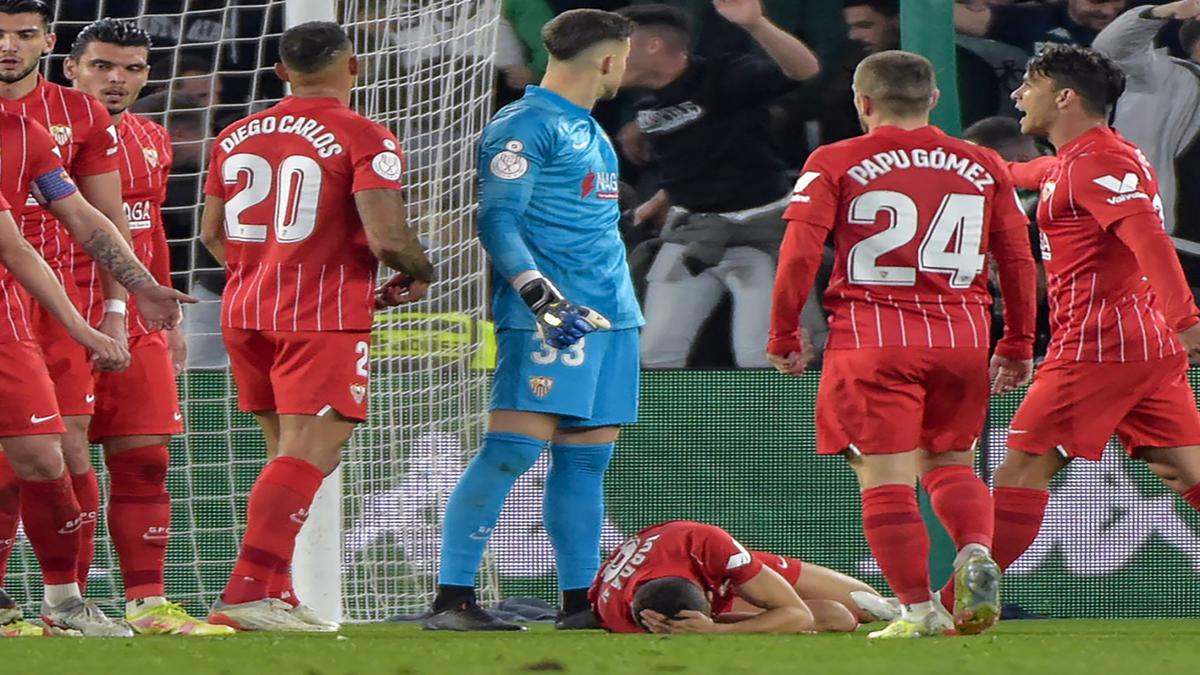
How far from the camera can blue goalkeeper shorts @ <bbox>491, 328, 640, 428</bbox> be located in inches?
223

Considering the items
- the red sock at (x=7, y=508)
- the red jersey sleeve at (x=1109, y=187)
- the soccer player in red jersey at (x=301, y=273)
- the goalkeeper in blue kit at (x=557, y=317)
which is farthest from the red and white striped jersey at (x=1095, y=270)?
the red sock at (x=7, y=508)

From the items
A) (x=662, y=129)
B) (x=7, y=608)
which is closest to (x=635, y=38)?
(x=662, y=129)

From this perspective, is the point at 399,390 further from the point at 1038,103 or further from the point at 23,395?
the point at 1038,103

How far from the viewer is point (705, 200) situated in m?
8.36

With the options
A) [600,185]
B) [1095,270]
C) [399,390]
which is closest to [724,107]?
[399,390]

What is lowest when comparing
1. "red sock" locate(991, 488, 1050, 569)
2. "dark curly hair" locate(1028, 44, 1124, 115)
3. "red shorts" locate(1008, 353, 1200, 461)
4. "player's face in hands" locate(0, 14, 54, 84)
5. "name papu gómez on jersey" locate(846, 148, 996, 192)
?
"red sock" locate(991, 488, 1050, 569)

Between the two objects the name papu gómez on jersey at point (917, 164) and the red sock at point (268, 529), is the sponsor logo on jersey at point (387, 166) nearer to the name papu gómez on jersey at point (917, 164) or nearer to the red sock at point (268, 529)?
the red sock at point (268, 529)

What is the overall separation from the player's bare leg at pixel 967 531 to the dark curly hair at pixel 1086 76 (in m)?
1.09

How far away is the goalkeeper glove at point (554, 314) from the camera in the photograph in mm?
5391

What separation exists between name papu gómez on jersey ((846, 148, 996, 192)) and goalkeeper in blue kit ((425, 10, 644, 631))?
85cm

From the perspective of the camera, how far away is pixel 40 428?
16.2 ft

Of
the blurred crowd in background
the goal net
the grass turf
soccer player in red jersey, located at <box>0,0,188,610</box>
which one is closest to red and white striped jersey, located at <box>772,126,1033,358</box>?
the grass turf

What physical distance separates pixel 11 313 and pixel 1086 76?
296 centimetres

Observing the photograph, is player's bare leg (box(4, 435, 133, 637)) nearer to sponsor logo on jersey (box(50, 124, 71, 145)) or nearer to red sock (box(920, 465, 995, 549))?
sponsor logo on jersey (box(50, 124, 71, 145))
